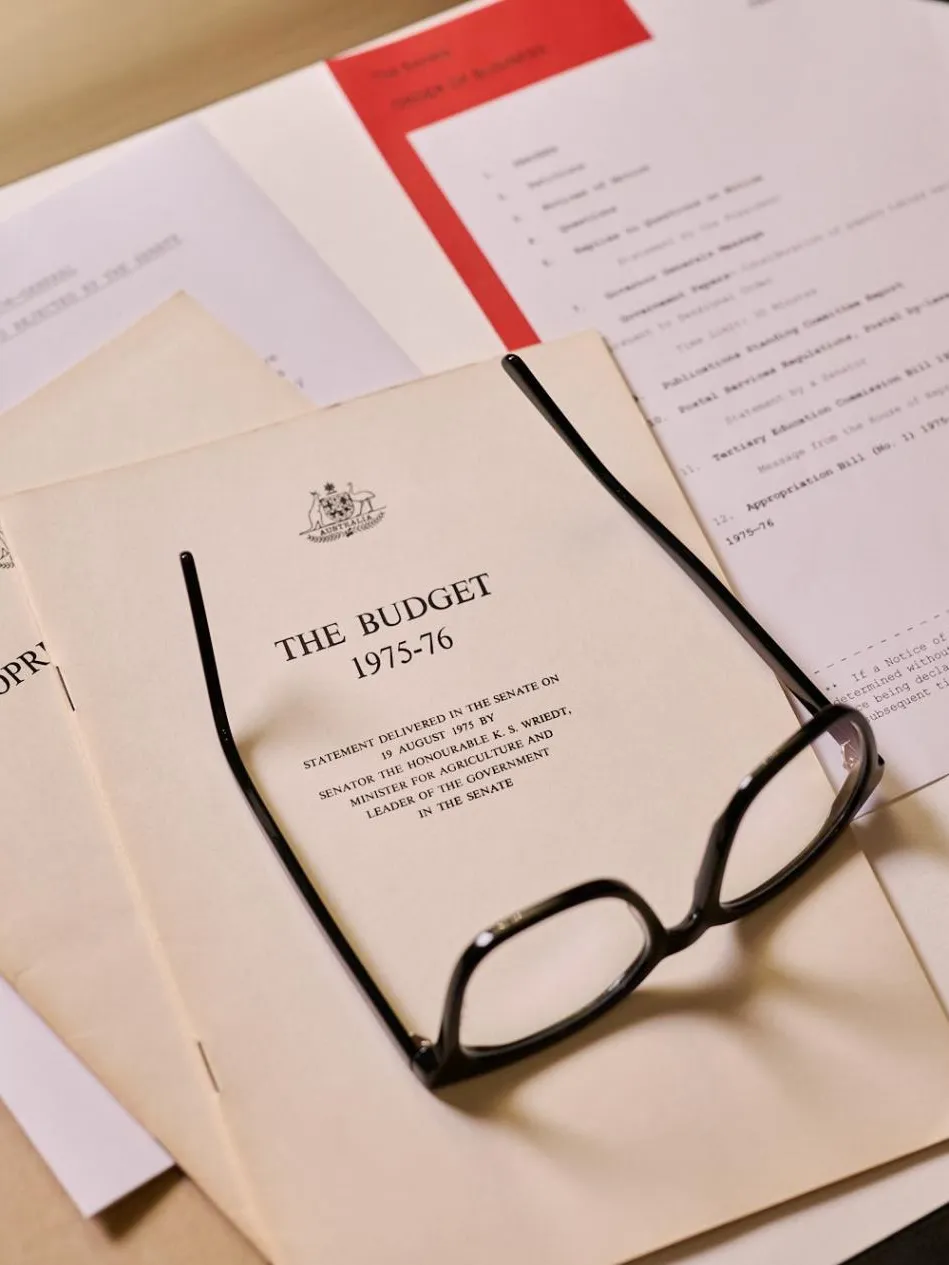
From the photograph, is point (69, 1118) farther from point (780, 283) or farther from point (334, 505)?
point (780, 283)

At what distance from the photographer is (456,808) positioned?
43cm

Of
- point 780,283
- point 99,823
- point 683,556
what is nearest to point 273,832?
point 99,823

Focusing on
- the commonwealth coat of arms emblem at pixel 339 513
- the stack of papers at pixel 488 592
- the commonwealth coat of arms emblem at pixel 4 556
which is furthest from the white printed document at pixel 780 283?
the commonwealth coat of arms emblem at pixel 4 556

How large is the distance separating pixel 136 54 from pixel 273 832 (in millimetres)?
419

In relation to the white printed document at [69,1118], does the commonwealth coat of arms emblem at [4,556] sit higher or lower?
higher

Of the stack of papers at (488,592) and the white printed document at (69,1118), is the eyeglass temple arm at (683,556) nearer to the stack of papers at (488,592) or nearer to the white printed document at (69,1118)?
the stack of papers at (488,592)

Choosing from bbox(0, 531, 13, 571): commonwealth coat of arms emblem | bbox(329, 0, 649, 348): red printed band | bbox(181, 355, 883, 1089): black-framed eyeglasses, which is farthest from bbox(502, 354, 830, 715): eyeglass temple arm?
bbox(0, 531, 13, 571): commonwealth coat of arms emblem

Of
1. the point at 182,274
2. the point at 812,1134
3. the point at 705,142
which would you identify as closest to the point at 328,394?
the point at 182,274

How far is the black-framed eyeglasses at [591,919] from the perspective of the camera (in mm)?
382

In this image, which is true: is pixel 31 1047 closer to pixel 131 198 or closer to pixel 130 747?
pixel 130 747

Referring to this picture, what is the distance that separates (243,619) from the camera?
1.52ft

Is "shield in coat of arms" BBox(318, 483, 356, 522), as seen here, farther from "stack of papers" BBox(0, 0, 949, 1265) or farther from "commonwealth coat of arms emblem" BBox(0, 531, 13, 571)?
"commonwealth coat of arms emblem" BBox(0, 531, 13, 571)

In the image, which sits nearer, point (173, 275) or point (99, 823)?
point (99, 823)

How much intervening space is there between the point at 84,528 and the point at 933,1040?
37 centimetres
